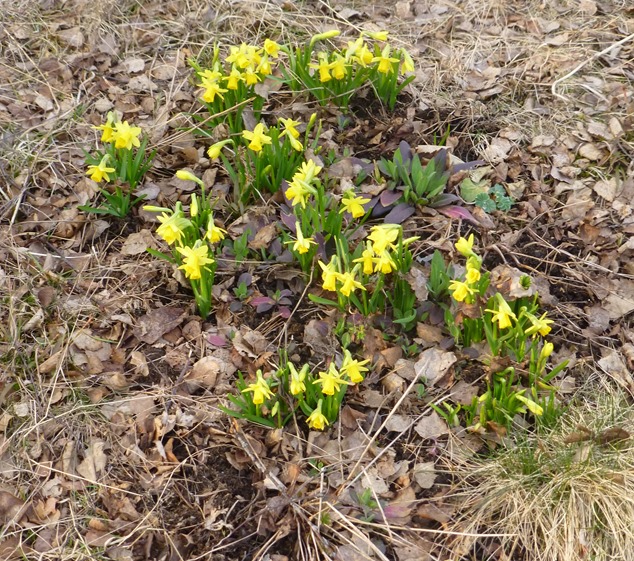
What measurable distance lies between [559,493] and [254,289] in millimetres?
1319

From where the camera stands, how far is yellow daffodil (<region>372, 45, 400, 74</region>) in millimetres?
3025

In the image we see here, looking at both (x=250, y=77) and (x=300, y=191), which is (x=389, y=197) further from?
(x=250, y=77)

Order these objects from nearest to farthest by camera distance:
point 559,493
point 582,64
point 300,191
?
point 559,493
point 300,191
point 582,64

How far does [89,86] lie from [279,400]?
2.10 metres

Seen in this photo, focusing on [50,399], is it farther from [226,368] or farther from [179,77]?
[179,77]

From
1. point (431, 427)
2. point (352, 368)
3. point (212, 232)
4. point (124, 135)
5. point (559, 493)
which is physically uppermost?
point (124, 135)

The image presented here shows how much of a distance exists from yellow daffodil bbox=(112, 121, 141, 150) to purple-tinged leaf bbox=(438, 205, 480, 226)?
1.32m

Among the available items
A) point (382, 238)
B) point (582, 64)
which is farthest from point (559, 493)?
point (582, 64)

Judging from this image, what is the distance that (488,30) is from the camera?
12.4ft

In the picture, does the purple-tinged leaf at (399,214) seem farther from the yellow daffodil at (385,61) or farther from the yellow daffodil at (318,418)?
the yellow daffodil at (318,418)

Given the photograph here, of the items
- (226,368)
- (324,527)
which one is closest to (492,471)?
(324,527)

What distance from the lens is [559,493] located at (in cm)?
206

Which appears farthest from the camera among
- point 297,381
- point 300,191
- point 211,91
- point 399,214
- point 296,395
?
point 211,91

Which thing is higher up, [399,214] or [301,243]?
[301,243]
